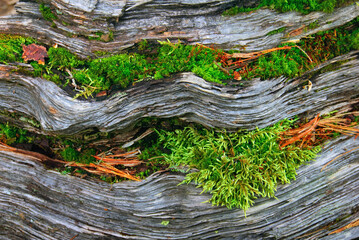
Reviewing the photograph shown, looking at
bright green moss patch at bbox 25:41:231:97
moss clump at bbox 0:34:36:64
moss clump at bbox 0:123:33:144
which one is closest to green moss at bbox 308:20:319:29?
bright green moss patch at bbox 25:41:231:97

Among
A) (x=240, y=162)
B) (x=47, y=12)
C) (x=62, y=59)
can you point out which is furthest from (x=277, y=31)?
(x=47, y=12)

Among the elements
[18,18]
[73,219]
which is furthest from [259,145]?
[18,18]

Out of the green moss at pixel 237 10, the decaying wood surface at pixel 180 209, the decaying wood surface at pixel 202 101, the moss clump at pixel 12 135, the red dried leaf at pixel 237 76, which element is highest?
the green moss at pixel 237 10

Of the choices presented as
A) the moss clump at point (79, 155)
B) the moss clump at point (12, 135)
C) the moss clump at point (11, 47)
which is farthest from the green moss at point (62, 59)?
the moss clump at point (12, 135)

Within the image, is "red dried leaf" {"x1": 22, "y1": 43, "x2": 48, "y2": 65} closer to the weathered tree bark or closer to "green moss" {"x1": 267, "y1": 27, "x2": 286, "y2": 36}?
the weathered tree bark

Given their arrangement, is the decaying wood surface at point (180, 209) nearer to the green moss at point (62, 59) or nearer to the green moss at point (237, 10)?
the green moss at point (62, 59)

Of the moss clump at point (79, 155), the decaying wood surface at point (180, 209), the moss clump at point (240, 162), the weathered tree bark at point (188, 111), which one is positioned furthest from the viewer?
the moss clump at point (79, 155)
